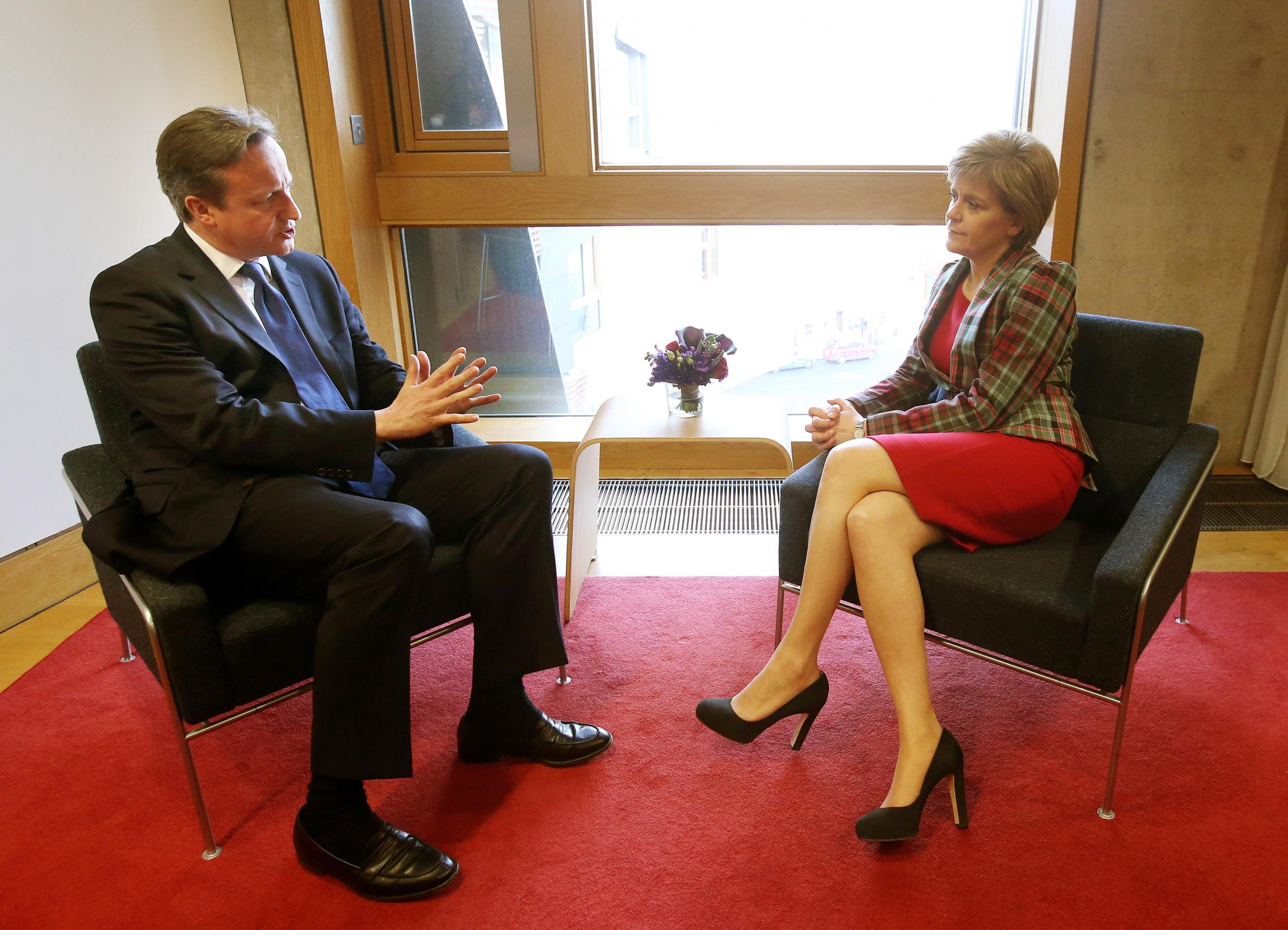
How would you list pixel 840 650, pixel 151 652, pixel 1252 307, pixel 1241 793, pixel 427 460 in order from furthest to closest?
pixel 1252 307 < pixel 840 650 < pixel 427 460 < pixel 1241 793 < pixel 151 652

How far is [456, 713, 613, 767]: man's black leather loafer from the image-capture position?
2.00 metres

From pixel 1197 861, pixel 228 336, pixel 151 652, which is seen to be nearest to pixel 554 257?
pixel 228 336

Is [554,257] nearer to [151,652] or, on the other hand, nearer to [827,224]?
[827,224]

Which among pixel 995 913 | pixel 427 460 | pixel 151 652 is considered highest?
pixel 427 460

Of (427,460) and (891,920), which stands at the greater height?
(427,460)

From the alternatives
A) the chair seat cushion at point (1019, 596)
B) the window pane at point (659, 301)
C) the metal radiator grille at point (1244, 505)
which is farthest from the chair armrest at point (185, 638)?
the metal radiator grille at point (1244, 505)

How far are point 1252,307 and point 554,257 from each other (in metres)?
2.49

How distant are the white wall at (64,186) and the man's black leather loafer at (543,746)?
1558 mm

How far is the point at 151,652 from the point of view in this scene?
1.72m

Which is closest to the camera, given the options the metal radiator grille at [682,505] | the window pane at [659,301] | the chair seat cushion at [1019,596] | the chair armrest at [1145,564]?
the chair armrest at [1145,564]

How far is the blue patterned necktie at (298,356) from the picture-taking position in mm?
1926

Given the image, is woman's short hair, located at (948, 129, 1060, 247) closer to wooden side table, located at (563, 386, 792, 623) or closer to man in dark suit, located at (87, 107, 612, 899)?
wooden side table, located at (563, 386, 792, 623)

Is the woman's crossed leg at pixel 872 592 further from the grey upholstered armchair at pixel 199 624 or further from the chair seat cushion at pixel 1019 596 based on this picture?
the grey upholstered armchair at pixel 199 624

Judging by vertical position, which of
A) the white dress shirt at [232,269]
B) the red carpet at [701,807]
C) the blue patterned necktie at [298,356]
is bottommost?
the red carpet at [701,807]
